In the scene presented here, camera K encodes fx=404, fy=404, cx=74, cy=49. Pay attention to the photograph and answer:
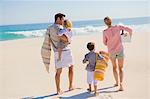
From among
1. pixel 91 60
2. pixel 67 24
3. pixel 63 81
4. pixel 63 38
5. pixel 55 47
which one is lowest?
pixel 63 81

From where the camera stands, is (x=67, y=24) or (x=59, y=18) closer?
(x=59, y=18)

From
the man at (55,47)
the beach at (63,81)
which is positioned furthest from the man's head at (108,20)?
the beach at (63,81)

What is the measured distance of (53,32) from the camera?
623cm

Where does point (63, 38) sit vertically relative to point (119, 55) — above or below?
above

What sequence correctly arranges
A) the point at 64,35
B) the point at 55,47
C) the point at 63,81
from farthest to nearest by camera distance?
1. the point at 63,81
2. the point at 55,47
3. the point at 64,35

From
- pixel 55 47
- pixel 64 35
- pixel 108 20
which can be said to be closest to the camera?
pixel 64 35

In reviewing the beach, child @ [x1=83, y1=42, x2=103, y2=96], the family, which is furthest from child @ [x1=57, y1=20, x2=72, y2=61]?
the beach

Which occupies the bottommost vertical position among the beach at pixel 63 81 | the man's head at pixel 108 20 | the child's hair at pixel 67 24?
the beach at pixel 63 81

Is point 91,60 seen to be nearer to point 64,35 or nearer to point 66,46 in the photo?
point 66,46

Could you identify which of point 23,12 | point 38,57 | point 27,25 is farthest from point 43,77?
point 27,25

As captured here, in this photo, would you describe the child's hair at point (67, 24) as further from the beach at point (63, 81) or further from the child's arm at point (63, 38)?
the beach at point (63, 81)

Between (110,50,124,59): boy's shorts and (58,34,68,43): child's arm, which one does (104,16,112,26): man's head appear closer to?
(110,50,124,59): boy's shorts

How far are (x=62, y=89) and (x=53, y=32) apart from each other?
1.05 m

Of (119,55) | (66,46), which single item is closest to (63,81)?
(66,46)
